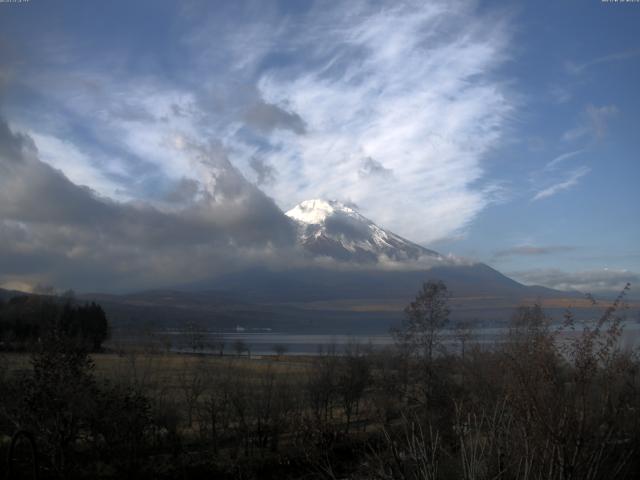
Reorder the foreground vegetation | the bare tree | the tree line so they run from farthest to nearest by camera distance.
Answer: the tree line < the bare tree < the foreground vegetation

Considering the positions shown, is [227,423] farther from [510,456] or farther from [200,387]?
[510,456]

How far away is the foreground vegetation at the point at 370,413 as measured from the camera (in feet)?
29.6

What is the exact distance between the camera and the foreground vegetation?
9.02 metres

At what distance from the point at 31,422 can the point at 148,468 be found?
259 inches

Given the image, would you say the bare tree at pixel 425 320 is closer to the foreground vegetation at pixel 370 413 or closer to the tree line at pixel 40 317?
the foreground vegetation at pixel 370 413

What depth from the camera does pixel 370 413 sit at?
107ft

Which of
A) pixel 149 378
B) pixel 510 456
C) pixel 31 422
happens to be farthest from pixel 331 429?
pixel 510 456

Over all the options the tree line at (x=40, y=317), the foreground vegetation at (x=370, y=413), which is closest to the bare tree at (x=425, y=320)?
the foreground vegetation at (x=370, y=413)

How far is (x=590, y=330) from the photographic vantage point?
952cm

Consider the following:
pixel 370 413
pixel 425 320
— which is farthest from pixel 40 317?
pixel 370 413

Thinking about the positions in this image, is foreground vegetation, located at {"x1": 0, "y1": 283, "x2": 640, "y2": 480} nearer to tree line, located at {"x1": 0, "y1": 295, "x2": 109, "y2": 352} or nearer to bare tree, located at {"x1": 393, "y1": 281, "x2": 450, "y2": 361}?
bare tree, located at {"x1": 393, "y1": 281, "x2": 450, "y2": 361}

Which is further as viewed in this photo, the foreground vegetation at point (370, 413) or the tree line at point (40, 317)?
the tree line at point (40, 317)

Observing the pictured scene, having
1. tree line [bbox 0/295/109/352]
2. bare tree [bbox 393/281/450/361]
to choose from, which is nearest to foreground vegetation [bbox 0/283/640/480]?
bare tree [bbox 393/281/450/361]

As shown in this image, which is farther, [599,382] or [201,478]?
[201,478]
